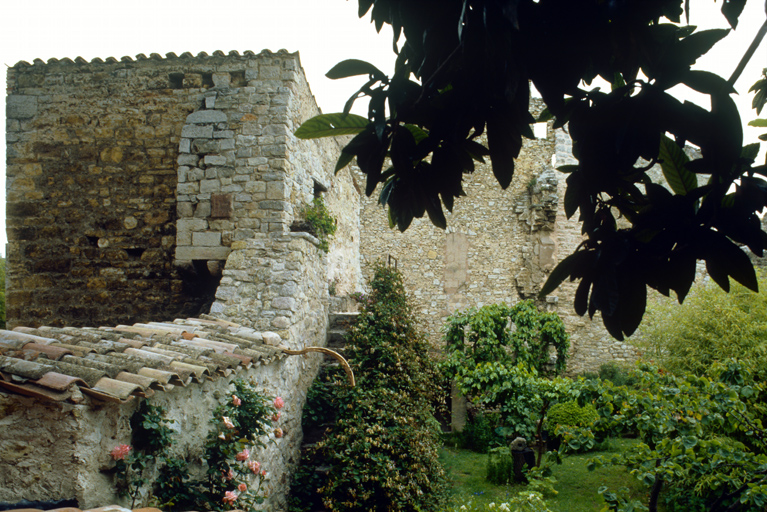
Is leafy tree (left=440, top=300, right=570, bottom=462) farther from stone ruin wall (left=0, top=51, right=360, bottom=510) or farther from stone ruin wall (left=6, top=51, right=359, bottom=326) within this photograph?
stone ruin wall (left=6, top=51, right=359, bottom=326)

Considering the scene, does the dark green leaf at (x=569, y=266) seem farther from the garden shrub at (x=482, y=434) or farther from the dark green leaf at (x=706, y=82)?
the garden shrub at (x=482, y=434)

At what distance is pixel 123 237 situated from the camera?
5469 millimetres

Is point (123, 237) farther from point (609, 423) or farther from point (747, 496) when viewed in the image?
point (747, 496)

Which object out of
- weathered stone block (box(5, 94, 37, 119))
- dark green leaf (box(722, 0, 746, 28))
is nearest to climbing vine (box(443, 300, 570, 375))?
weathered stone block (box(5, 94, 37, 119))

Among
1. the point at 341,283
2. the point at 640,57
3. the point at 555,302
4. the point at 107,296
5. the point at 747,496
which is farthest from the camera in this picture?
the point at 555,302

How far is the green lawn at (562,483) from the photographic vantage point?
207 inches

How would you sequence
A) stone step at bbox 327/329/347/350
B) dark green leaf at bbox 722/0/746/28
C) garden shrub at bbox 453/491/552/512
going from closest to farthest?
dark green leaf at bbox 722/0/746/28 → garden shrub at bbox 453/491/552/512 → stone step at bbox 327/329/347/350

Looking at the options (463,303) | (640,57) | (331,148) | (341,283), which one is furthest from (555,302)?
(640,57)

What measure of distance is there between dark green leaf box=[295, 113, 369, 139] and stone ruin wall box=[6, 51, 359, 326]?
14.2 ft

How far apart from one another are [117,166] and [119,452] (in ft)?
14.3

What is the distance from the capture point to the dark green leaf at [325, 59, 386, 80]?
1069mm

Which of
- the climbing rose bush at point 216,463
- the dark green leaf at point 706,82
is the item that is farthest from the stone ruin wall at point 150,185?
the dark green leaf at point 706,82

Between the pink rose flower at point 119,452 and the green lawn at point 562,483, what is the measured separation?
3393mm

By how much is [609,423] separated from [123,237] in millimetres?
5335
